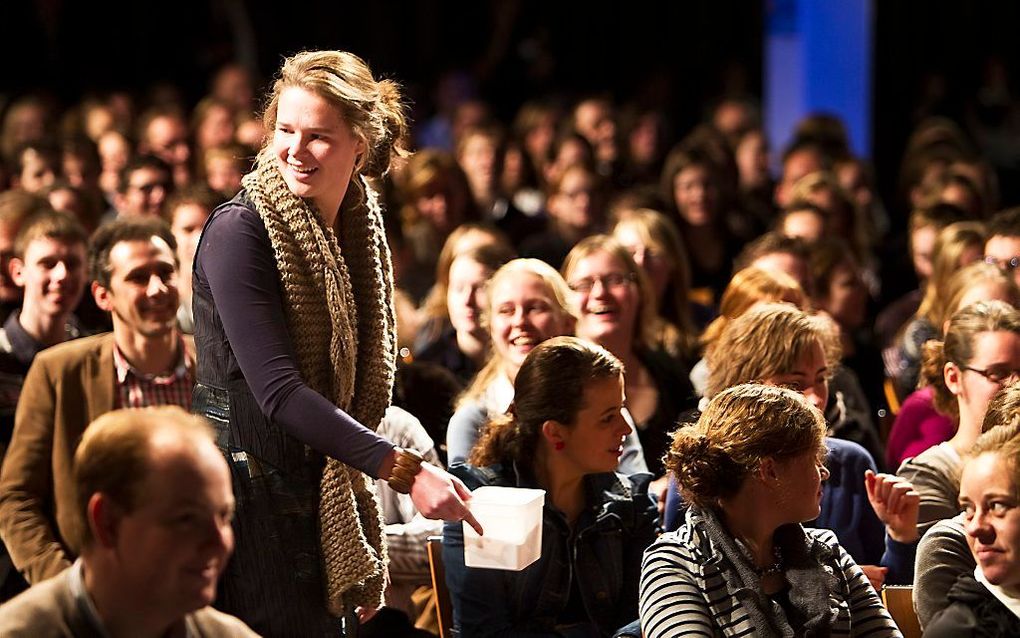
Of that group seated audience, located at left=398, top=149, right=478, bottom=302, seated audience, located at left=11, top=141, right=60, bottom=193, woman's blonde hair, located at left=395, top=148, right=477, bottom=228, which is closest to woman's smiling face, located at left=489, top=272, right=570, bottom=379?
seated audience, located at left=398, top=149, right=478, bottom=302

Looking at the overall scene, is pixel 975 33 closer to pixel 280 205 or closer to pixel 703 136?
pixel 703 136

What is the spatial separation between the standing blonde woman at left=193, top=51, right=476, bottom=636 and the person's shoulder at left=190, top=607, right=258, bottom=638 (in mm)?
525

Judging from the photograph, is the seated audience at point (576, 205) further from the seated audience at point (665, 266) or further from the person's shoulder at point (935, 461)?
the person's shoulder at point (935, 461)

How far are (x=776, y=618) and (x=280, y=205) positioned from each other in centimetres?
123

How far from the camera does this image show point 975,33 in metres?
14.3

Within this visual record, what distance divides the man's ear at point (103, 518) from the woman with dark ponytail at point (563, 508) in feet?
4.46

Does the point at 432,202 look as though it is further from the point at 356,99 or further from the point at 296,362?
the point at 296,362

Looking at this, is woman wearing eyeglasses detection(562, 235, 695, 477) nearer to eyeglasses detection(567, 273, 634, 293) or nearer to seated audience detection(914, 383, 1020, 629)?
eyeglasses detection(567, 273, 634, 293)

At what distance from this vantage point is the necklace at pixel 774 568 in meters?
3.09

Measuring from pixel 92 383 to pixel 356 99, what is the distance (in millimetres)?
1375

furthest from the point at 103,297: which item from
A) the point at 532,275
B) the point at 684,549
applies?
the point at 684,549

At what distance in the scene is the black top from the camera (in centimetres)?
294

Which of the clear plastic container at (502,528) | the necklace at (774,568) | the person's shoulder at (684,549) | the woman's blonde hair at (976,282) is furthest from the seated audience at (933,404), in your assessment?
the clear plastic container at (502,528)

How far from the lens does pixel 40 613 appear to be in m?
2.27
